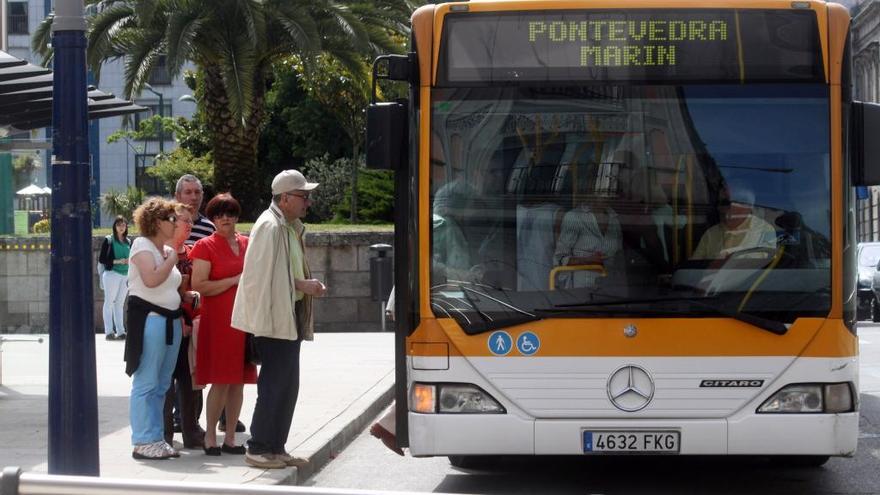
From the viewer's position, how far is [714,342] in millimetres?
6938

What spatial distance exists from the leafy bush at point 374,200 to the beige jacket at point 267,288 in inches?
884

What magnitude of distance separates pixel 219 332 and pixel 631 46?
3.07 m

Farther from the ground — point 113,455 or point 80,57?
point 80,57

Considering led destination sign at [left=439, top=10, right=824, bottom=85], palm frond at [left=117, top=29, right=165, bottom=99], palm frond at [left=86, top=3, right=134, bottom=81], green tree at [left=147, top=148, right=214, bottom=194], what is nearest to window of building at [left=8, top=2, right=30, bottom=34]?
green tree at [left=147, top=148, right=214, bottom=194]

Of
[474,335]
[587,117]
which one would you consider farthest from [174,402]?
[587,117]

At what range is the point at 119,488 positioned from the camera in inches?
145

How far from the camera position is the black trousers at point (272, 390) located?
7910mm

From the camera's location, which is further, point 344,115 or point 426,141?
point 344,115

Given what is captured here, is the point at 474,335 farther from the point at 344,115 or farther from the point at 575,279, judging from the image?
the point at 344,115

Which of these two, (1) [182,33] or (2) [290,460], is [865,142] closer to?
(2) [290,460]

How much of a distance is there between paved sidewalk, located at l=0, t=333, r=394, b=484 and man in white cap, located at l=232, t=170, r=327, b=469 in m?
0.22

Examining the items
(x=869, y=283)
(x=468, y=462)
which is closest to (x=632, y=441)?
(x=468, y=462)

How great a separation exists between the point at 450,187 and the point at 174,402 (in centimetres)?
297

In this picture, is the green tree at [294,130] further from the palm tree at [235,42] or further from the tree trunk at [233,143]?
the palm tree at [235,42]
